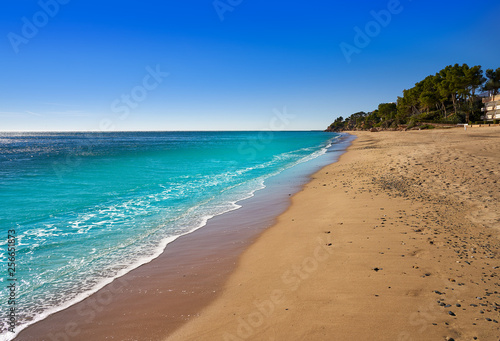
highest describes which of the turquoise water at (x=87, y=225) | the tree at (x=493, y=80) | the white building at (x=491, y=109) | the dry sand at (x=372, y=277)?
the tree at (x=493, y=80)

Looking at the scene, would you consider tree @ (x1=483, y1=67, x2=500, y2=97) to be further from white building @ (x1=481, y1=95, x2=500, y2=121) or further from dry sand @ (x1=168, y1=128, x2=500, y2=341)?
dry sand @ (x1=168, y1=128, x2=500, y2=341)

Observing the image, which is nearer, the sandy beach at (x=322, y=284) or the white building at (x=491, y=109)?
the sandy beach at (x=322, y=284)

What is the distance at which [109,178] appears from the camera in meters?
22.7

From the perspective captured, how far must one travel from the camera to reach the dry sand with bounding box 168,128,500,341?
13.5ft

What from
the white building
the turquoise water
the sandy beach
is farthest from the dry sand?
the white building

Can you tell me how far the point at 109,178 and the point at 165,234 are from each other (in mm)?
16294

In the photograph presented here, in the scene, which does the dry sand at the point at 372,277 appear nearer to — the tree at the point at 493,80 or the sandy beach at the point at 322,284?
the sandy beach at the point at 322,284

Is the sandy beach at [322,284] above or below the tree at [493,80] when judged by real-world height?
below

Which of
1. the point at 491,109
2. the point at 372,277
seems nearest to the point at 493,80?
the point at 491,109

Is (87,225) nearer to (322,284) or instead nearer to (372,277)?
Answer: (322,284)

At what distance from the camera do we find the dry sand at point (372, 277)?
13.5 ft

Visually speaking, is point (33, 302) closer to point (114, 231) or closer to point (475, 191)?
point (114, 231)

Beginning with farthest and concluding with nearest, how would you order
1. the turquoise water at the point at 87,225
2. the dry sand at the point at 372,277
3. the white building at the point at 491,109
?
the white building at the point at 491,109, the turquoise water at the point at 87,225, the dry sand at the point at 372,277

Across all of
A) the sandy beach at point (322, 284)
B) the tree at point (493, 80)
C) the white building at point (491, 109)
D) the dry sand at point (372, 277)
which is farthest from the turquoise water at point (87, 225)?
the tree at point (493, 80)
